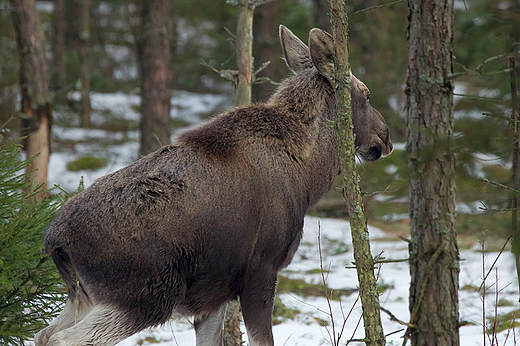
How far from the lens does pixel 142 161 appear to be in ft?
13.8

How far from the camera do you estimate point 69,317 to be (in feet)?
13.2

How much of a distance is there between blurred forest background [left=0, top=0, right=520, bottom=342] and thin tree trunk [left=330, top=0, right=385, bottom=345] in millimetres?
218

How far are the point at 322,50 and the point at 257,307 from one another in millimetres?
2120

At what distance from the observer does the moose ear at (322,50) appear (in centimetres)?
436

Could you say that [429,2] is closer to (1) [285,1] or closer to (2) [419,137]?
(2) [419,137]

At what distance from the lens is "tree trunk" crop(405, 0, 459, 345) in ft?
10.9

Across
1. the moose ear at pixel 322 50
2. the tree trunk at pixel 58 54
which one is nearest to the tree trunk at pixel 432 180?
the moose ear at pixel 322 50

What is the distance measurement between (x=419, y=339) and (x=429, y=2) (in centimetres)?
204

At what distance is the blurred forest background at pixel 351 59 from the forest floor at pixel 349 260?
10cm

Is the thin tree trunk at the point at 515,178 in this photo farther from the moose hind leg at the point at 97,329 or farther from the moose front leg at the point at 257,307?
the moose hind leg at the point at 97,329

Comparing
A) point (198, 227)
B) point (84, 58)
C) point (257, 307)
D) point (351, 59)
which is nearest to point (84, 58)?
point (84, 58)

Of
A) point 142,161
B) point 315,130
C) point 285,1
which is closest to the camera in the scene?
point 142,161

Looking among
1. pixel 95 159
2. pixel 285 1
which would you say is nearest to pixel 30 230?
pixel 95 159

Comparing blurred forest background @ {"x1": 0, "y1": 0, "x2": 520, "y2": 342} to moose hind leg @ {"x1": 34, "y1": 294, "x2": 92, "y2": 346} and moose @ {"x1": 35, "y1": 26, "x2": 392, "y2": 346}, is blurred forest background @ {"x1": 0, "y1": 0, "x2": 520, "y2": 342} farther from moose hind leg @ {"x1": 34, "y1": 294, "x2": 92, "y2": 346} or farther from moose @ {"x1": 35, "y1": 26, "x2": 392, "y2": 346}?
moose @ {"x1": 35, "y1": 26, "x2": 392, "y2": 346}
